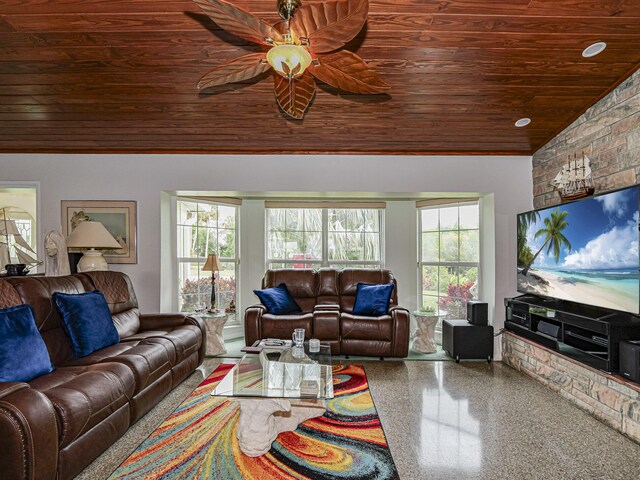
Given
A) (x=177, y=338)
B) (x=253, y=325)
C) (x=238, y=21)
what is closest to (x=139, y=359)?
(x=177, y=338)

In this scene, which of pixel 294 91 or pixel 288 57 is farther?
pixel 294 91

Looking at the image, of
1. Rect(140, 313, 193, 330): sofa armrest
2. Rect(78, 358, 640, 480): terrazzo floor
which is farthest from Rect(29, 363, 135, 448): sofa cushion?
Rect(140, 313, 193, 330): sofa armrest

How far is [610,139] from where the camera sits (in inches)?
128

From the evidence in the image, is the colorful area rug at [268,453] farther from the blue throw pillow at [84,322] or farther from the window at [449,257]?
the window at [449,257]

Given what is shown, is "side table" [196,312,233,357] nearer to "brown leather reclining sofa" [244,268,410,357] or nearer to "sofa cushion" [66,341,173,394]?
"brown leather reclining sofa" [244,268,410,357]

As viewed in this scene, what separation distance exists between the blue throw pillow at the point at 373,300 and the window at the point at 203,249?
1.94 meters

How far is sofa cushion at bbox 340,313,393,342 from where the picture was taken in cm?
439

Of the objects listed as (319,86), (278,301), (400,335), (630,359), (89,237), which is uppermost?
(319,86)

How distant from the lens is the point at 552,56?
295cm

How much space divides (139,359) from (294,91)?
6.79ft

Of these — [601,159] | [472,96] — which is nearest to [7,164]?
[472,96]

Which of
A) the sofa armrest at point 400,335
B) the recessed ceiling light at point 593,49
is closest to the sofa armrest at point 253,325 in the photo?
the sofa armrest at point 400,335

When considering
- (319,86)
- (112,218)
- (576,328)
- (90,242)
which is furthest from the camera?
(112,218)

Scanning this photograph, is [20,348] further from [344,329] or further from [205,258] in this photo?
[205,258]
